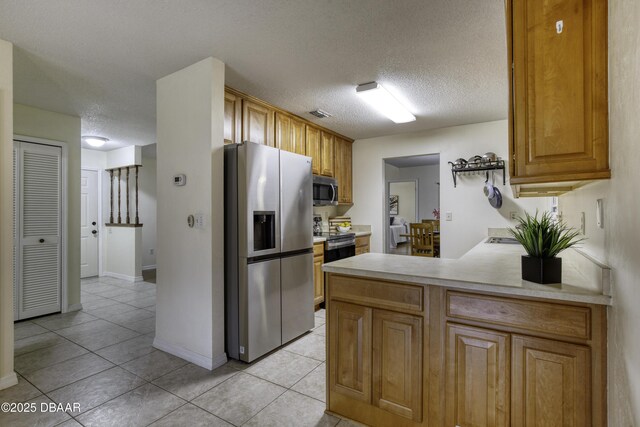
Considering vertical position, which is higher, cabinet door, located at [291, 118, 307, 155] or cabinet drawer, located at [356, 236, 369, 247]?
cabinet door, located at [291, 118, 307, 155]

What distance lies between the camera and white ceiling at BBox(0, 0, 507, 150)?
1.84 metres

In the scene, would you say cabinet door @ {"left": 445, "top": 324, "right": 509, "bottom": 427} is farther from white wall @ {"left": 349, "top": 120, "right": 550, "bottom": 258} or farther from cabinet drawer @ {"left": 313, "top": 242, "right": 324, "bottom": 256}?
white wall @ {"left": 349, "top": 120, "right": 550, "bottom": 258}

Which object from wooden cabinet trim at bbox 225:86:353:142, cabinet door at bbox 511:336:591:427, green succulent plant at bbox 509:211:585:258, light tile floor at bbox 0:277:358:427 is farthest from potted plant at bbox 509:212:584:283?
wooden cabinet trim at bbox 225:86:353:142

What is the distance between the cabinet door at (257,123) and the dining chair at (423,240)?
9.38 ft

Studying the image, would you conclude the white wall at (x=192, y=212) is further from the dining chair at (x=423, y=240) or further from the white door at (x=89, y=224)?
the white door at (x=89, y=224)

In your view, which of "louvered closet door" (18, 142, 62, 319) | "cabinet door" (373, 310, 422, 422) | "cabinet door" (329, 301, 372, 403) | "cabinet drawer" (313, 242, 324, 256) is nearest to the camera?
"cabinet door" (373, 310, 422, 422)

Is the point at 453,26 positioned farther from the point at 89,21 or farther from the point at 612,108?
the point at 89,21

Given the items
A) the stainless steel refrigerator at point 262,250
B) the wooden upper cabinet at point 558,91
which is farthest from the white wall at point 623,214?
the stainless steel refrigerator at point 262,250

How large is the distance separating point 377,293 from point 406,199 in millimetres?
8370

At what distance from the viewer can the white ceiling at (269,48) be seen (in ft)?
6.05

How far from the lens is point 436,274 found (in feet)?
5.15

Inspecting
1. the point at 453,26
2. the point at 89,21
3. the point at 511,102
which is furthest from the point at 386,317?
the point at 89,21

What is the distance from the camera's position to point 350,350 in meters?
1.79

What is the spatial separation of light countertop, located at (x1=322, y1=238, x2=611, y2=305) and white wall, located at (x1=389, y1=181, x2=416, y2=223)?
746 cm
